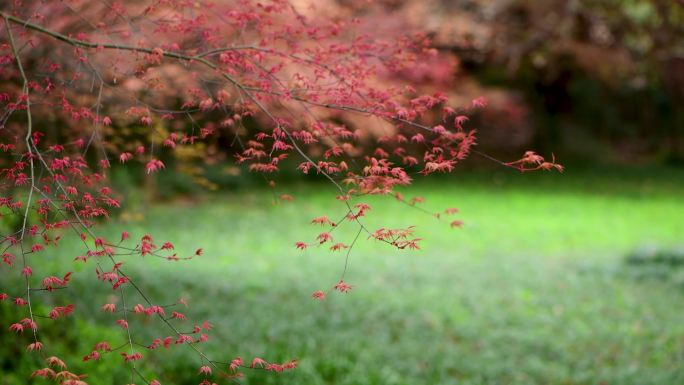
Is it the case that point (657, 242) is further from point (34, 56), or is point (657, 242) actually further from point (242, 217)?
Answer: point (34, 56)

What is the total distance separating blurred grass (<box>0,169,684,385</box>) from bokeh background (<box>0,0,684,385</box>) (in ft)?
0.11

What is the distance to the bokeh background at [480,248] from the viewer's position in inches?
241

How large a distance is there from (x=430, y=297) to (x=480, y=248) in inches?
139

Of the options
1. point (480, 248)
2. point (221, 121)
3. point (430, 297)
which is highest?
point (480, 248)

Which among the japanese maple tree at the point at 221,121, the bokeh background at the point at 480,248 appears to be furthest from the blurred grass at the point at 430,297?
the japanese maple tree at the point at 221,121

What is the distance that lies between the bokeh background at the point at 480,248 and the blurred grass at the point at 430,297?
3 centimetres

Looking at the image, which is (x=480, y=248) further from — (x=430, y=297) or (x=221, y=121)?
(x=221, y=121)

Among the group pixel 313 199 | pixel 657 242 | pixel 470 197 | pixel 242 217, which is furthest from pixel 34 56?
pixel 470 197

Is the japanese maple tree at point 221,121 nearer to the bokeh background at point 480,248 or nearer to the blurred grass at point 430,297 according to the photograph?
the bokeh background at point 480,248

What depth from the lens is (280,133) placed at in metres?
3.03

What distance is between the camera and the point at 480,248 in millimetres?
11945

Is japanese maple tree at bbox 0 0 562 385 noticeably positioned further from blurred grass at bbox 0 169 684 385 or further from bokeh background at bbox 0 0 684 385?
blurred grass at bbox 0 169 684 385

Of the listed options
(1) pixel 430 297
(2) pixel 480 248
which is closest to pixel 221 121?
(1) pixel 430 297

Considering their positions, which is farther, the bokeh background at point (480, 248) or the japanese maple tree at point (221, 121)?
the bokeh background at point (480, 248)
